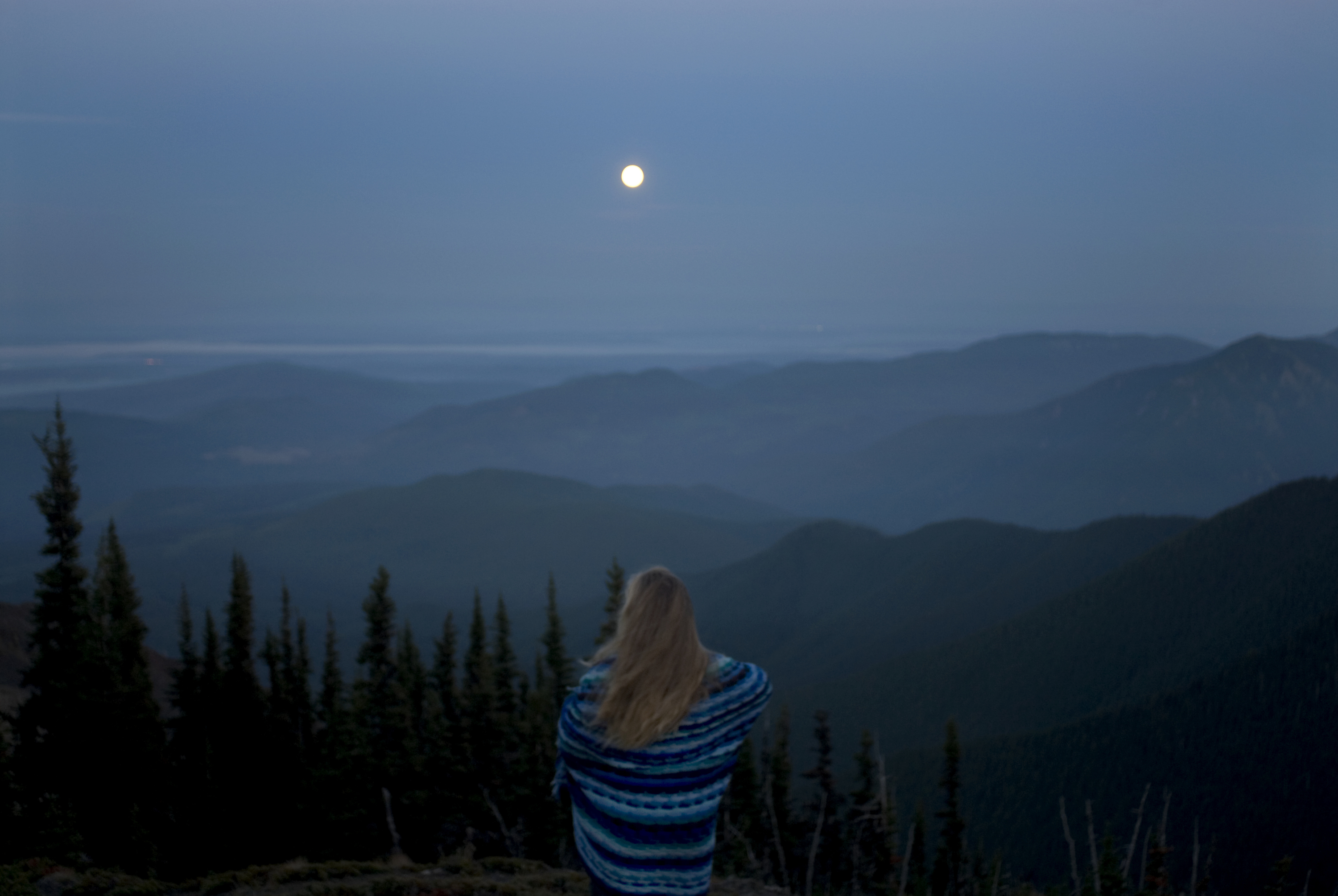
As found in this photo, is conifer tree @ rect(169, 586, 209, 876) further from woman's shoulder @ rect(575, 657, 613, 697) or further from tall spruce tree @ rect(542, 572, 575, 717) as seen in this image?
woman's shoulder @ rect(575, 657, 613, 697)

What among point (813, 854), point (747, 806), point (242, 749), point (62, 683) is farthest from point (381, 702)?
point (813, 854)

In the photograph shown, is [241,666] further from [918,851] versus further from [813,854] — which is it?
[813,854]

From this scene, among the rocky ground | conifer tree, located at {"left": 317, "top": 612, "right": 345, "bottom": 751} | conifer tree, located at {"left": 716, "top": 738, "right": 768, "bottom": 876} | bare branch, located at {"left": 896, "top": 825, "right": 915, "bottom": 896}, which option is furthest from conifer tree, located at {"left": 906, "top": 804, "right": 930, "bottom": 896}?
conifer tree, located at {"left": 317, "top": 612, "right": 345, "bottom": 751}

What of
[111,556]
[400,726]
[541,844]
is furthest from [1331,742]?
[111,556]

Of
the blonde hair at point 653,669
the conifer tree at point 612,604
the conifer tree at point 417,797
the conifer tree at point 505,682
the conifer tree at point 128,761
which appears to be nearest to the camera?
the blonde hair at point 653,669

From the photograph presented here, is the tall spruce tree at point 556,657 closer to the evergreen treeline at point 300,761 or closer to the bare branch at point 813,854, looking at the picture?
the evergreen treeline at point 300,761

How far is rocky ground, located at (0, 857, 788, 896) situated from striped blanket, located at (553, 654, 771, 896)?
6.57m

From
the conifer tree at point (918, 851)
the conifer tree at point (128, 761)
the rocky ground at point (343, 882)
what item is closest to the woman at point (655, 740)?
the rocky ground at point (343, 882)

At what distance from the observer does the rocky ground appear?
11148 millimetres

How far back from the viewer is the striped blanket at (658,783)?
16.6 ft

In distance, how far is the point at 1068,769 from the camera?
270 feet

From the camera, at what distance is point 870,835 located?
35.1 m

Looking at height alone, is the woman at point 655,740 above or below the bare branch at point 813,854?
above

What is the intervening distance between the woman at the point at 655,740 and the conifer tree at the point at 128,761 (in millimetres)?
27244
